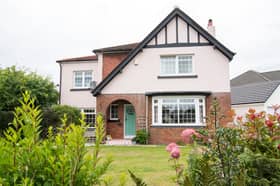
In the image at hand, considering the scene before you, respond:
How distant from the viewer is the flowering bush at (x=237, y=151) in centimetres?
237

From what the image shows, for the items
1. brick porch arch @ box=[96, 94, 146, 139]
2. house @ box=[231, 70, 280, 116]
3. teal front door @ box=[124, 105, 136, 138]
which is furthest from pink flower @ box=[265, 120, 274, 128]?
house @ box=[231, 70, 280, 116]

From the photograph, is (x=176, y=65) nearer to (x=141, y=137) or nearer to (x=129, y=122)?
(x=141, y=137)

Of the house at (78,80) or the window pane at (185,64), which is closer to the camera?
the window pane at (185,64)

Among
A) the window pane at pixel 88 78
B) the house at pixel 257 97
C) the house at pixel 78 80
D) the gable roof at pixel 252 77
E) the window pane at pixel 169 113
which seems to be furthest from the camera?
the gable roof at pixel 252 77

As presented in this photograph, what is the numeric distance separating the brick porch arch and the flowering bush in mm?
12961

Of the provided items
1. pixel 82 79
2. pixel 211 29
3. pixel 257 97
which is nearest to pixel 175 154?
pixel 211 29

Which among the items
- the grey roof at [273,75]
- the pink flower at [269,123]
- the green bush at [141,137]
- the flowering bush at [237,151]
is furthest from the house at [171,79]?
the grey roof at [273,75]

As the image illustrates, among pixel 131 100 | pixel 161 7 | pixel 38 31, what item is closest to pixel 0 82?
pixel 38 31

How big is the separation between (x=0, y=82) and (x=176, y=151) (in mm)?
18603

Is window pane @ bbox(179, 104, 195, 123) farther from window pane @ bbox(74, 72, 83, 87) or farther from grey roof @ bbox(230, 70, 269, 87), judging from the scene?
grey roof @ bbox(230, 70, 269, 87)

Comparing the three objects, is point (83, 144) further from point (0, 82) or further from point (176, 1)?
point (0, 82)

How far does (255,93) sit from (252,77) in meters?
19.4

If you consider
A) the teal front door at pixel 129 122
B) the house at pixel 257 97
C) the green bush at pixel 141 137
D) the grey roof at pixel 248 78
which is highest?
the grey roof at pixel 248 78

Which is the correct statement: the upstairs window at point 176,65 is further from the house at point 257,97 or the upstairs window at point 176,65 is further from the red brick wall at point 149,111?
the house at point 257,97
